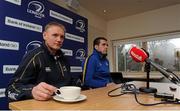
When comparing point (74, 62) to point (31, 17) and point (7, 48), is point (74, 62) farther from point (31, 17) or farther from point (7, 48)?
point (7, 48)

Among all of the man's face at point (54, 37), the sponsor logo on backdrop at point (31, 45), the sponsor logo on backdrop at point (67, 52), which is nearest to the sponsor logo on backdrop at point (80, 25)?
the sponsor logo on backdrop at point (67, 52)

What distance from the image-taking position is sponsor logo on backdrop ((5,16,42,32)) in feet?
6.43

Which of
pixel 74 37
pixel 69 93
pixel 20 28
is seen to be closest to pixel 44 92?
pixel 69 93

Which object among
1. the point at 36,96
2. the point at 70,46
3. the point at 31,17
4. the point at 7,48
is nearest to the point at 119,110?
the point at 36,96

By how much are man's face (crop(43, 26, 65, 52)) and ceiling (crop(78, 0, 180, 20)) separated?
261 cm

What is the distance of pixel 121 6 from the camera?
3.98m

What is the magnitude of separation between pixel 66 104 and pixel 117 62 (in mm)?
4409

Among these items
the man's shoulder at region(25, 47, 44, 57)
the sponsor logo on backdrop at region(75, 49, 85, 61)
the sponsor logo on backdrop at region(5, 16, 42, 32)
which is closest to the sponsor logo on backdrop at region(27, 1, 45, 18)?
the sponsor logo on backdrop at region(5, 16, 42, 32)

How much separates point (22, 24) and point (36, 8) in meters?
0.37

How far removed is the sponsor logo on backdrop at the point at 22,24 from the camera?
196 centimetres

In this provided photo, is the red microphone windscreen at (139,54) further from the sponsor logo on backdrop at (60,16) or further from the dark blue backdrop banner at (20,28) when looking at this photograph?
the sponsor logo on backdrop at (60,16)

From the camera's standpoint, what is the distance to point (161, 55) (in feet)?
14.1

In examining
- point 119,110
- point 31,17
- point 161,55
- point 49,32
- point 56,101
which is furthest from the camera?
point 161,55

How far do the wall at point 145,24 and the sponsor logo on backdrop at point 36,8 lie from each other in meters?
2.78
